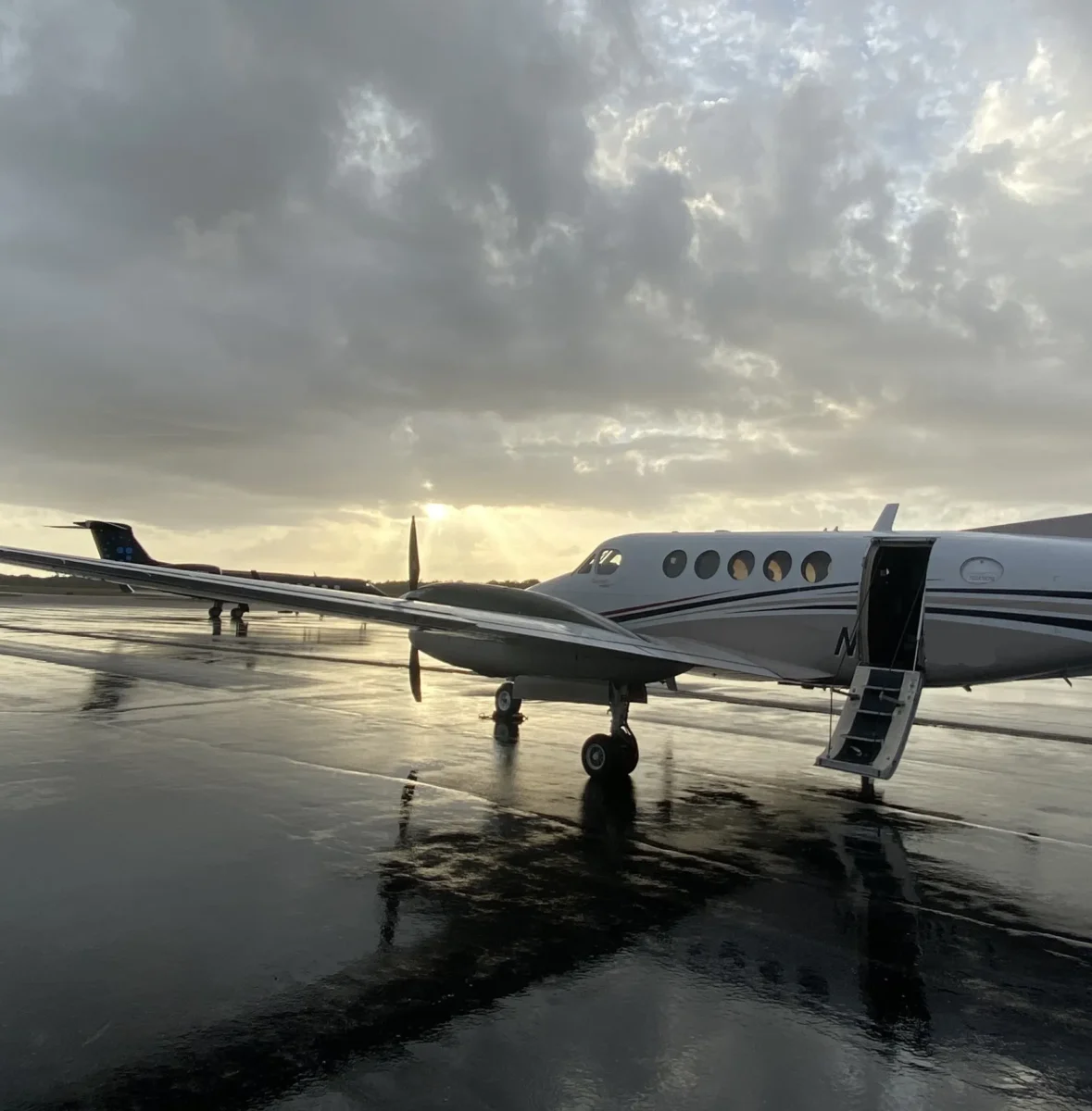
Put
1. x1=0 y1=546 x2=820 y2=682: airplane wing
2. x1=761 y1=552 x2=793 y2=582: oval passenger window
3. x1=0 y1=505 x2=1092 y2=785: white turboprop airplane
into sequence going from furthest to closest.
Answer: x1=761 y1=552 x2=793 y2=582: oval passenger window → x1=0 y1=505 x2=1092 y2=785: white turboprop airplane → x1=0 y1=546 x2=820 y2=682: airplane wing

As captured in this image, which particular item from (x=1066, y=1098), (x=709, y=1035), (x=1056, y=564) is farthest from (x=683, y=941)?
(x=1056, y=564)

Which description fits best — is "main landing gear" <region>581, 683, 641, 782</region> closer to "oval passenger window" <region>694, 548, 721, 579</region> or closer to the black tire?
the black tire

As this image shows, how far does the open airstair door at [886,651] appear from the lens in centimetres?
1002

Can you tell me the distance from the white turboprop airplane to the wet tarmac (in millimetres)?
1389

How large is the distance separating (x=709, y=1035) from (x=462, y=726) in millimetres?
11352

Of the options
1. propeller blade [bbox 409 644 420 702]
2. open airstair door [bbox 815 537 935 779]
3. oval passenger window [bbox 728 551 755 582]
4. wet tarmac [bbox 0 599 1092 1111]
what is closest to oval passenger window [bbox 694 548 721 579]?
oval passenger window [bbox 728 551 755 582]

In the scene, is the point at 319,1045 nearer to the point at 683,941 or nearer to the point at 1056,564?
the point at 683,941

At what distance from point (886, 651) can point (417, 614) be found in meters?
6.17

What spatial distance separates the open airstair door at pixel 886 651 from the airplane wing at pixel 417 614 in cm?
110

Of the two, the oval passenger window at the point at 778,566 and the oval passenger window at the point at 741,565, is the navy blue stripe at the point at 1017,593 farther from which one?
the oval passenger window at the point at 741,565

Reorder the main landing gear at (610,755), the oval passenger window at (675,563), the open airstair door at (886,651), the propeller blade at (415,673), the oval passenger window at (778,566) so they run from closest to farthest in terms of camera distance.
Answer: the open airstair door at (886,651)
the main landing gear at (610,755)
the oval passenger window at (778,566)
the oval passenger window at (675,563)
the propeller blade at (415,673)

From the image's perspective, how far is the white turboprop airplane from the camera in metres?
10.3

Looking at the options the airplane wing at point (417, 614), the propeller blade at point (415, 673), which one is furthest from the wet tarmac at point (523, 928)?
the airplane wing at point (417, 614)

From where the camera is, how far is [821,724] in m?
17.7
